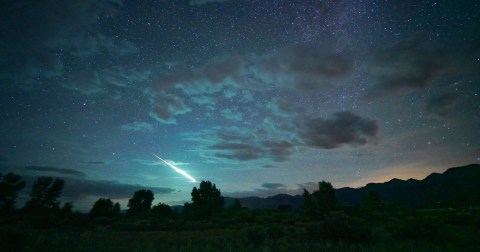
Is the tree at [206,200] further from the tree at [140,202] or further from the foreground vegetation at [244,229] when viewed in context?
the tree at [140,202]

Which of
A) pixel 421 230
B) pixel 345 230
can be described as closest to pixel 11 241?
pixel 345 230

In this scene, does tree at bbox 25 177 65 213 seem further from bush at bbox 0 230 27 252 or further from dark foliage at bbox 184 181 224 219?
bush at bbox 0 230 27 252

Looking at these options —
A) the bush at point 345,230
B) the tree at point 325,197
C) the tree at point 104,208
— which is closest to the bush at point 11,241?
the bush at point 345,230

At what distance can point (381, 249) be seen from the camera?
12734 millimetres

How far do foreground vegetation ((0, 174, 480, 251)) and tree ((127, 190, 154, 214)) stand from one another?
0.07 meters

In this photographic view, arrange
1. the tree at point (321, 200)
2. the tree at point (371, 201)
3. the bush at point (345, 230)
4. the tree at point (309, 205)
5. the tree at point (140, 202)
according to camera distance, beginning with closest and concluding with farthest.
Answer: the bush at point (345, 230) < the tree at point (371, 201) < the tree at point (309, 205) < the tree at point (321, 200) < the tree at point (140, 202)

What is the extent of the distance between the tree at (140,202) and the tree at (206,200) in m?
28.2

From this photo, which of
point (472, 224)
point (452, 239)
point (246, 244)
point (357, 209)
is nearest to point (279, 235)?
point (246, 244)

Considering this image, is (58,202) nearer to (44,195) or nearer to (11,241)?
(44,195)

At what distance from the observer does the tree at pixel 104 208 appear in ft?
249

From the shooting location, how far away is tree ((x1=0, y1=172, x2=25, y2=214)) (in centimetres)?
6888

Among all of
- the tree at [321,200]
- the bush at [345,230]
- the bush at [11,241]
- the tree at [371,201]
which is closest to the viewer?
the bush at [11,241]

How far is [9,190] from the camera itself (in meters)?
72.5

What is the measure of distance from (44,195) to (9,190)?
8966 millimetres
